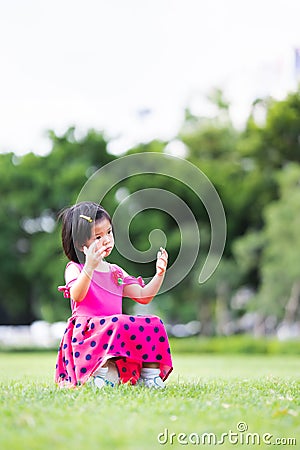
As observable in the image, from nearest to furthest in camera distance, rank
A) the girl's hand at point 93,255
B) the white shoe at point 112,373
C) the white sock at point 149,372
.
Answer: the girl's hand at point 93,255 < the white shoe at point 112,373 < the white sock at point 149,372

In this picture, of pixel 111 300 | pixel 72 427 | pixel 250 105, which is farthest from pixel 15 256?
pixel 72 427

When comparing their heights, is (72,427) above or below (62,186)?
below

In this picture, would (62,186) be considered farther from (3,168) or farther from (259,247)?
(259,247)

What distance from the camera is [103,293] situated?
16.6 feet

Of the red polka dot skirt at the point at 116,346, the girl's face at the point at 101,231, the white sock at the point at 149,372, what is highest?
the girl's face at the point at 101,231

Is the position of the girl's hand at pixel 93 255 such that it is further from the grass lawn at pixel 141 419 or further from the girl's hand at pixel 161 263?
the grass lawn at pixel 141 419

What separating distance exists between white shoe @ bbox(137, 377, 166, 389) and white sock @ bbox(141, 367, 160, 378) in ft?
0.06

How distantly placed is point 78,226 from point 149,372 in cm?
98

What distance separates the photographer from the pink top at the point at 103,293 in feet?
16.4

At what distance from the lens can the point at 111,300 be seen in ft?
16.7

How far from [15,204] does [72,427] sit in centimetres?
2593

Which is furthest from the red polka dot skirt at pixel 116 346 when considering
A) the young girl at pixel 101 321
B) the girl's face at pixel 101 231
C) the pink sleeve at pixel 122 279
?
the girl's face at pixel 101 231

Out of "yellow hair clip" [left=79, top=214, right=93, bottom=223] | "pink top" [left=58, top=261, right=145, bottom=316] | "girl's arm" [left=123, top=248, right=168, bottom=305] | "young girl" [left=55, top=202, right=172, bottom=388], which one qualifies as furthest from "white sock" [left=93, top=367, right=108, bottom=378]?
"yellow hair clip" [left=79, top=214, right=93, bottom=223]

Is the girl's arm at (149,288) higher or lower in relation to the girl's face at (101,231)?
lower
